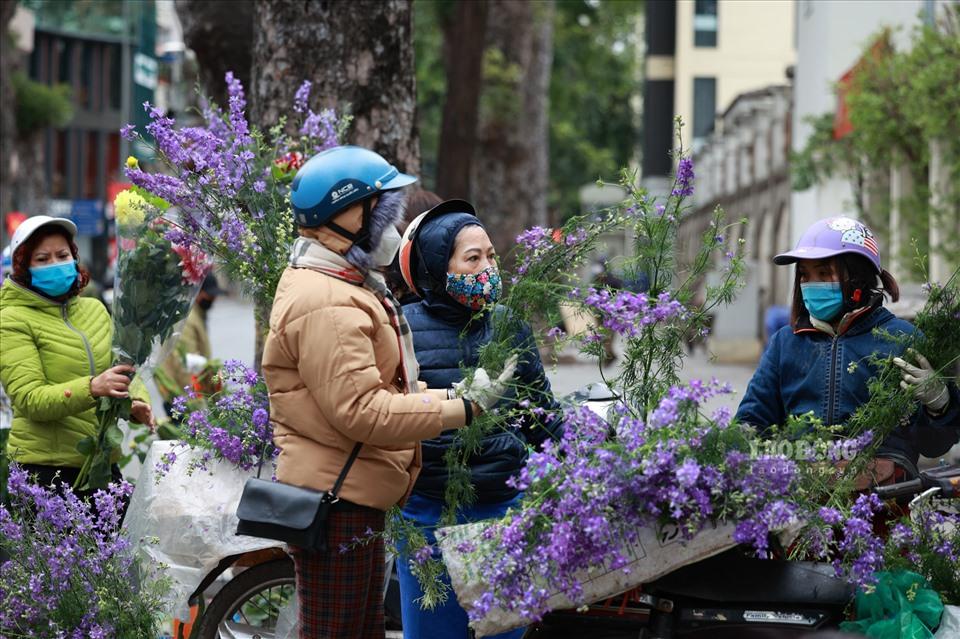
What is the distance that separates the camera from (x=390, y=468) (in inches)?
166

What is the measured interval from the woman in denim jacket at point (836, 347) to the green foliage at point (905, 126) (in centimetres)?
892

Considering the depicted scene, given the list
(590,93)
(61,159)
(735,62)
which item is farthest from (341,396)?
(61,159)

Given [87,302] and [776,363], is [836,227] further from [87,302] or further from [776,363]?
[87,302]

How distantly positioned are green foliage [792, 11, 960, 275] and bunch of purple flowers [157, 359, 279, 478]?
906 cm

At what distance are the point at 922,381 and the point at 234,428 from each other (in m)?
2.35

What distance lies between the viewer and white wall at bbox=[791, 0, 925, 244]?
15.9 m

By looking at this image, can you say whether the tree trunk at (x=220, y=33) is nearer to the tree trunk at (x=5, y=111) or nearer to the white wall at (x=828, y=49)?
the white wall at (x=828, y=49)

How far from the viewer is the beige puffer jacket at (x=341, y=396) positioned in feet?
13.0

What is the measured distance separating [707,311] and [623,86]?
1626 inches

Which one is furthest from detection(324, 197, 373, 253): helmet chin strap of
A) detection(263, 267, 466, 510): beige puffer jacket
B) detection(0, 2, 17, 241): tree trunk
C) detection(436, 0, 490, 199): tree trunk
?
detection(0, 2, 17, 241): tree trunk

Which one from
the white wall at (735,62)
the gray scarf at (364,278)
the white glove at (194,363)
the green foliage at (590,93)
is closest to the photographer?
the gray scarf at (364,278)

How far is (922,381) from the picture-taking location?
4.13m

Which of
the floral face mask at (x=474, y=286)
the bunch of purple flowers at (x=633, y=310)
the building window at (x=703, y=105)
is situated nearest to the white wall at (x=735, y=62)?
the building window at (x=703, y=105)

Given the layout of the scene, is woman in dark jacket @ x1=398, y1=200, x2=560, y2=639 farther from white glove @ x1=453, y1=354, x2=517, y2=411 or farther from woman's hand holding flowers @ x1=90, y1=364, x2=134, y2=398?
woman's hand holding flowers @ x1=90, y1=364, x2=134, y2=398
